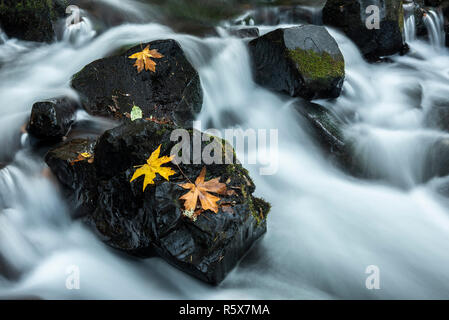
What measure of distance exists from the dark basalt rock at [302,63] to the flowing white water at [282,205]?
23cm

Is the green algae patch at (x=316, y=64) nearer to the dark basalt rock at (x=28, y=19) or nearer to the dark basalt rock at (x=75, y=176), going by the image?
the dark basalt rock at (x=75, y=176)

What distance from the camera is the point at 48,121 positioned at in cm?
321

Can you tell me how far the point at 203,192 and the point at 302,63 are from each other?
2605 mm

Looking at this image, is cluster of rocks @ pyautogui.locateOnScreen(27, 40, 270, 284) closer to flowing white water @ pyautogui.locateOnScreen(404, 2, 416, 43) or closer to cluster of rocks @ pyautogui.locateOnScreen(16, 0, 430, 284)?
cluster of rocks @ pyautogui.locateOnScreen(16, 0, 430, 284)

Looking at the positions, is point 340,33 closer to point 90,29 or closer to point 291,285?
point 90,29

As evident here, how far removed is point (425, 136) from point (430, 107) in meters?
0.78

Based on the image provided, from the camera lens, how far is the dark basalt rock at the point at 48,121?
3.22 metres

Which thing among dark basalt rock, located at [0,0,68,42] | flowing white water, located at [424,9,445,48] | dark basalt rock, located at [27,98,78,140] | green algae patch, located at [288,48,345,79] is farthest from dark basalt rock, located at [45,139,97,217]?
flowing white water, located at [424,9,445,48]

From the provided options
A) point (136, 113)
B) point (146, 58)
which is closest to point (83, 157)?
point (136, 113)

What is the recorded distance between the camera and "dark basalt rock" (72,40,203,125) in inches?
145

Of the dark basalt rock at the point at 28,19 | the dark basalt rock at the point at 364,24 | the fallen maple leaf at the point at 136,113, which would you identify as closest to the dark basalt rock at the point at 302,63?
the dark basalt rock at the point at 364,24

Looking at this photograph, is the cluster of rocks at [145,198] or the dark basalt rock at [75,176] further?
the dark basalt rock at [75,176]
